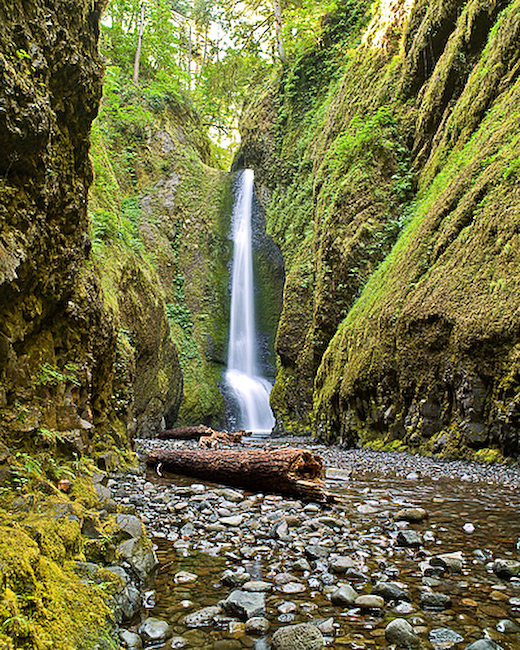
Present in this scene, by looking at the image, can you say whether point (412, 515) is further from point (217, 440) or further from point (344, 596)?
point (217, 440)

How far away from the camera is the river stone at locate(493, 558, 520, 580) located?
2393 mm

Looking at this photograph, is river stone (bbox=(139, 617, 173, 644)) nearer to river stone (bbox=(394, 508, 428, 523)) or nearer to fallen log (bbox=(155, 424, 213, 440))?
river stone (bbox=(394, 508, 428, 523))

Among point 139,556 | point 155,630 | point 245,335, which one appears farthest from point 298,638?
point 245,335

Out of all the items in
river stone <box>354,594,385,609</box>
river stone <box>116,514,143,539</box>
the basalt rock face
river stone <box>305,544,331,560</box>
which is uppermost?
the basalt rock face

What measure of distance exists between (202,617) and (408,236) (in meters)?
9.41

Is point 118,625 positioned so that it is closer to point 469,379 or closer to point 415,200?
point 469,379

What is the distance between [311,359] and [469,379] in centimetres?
813

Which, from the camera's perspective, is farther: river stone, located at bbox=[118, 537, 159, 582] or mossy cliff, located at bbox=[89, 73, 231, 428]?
mossy cliff, located at bbox=[89, 73, 231, 428]

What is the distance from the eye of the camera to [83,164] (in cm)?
399

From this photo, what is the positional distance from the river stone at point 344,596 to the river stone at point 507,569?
37.0 inches

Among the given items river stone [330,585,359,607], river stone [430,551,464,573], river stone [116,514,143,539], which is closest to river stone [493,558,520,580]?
river stone [430,551,464,573]

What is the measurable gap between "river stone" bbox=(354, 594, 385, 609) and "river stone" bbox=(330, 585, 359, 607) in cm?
3

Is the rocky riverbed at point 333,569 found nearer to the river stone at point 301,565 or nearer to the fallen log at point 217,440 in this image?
the river stone at point 301,565

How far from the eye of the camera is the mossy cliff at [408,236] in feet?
20.6
